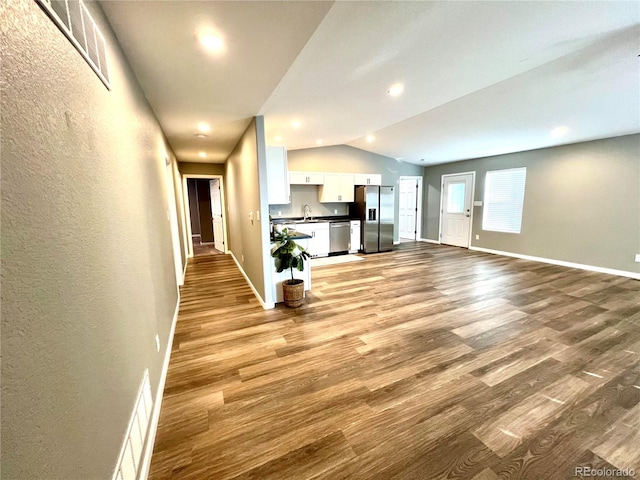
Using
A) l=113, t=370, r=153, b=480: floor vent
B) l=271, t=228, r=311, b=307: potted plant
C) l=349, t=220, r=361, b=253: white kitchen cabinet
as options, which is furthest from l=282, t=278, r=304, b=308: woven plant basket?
A: l=349, t=220, r=361, b=253: white kitchen cabinet

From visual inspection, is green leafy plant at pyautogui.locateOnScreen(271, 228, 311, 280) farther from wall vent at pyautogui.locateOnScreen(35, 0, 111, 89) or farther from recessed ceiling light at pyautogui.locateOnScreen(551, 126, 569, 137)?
recessed ceiling light at pyautogui.locateOnScreen(551, 126, 569, 137)

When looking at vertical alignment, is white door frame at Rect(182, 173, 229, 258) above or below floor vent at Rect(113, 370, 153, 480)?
above

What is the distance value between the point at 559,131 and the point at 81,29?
6.11 m

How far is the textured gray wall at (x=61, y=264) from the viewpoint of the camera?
589mm

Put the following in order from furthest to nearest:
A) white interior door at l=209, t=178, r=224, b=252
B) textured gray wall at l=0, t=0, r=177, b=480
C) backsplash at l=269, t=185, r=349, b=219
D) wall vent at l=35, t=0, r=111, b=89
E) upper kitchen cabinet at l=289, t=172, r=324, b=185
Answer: white interior door at l=209, t=178, r=224, b=252
backsplash at l=269, t=185, r=349, b=219
upper kitchen cabinet at l=289, t=172, r=324, b=185
wall vent at l=35, t=0, r=111, b=89
textured gray wall at l=0, t=0, r=177, b=480

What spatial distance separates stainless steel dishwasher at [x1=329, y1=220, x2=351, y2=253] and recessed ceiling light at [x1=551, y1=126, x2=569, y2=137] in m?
4.15

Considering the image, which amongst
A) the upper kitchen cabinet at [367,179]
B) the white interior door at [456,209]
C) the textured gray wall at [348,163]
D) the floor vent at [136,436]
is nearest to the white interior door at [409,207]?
the textured gray wall at [348,163]

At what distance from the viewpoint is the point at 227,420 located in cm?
166

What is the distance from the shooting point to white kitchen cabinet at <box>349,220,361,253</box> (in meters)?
6.59

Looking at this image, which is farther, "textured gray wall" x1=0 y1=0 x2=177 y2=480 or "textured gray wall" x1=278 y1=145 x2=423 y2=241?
"textured gray wall" x1=278 y1=145 x2=423 y2=241

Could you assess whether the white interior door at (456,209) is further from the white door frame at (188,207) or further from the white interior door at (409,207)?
the white door frame at (188,207)

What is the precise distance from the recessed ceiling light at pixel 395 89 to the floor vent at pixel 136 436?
3.40 m

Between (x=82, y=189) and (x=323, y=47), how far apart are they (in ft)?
5.74

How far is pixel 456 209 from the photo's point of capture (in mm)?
7223
